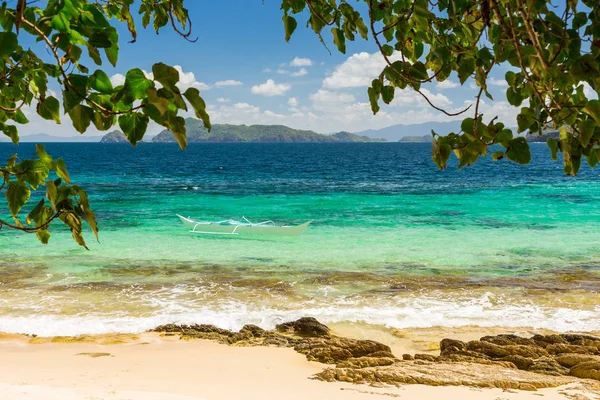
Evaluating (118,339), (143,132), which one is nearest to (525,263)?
(118,339)

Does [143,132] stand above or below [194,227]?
above

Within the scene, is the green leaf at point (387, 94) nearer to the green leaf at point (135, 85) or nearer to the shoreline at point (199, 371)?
the green leaf at point (135, 85)

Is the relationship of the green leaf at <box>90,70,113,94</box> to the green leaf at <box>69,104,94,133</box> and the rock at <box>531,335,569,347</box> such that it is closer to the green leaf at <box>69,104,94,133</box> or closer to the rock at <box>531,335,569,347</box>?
the green leaf at <box>69,104,94,133</box>

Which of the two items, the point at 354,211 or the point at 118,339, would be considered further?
the point at 354,211

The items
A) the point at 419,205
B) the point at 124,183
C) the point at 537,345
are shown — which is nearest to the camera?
the point at 537,345

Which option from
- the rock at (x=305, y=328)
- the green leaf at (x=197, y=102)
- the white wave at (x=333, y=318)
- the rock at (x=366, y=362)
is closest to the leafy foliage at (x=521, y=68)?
the green leaf at (x=197, y=102)

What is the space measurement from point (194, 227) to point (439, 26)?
1901 centimetres

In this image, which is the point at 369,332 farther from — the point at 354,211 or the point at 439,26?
the point at 354,211

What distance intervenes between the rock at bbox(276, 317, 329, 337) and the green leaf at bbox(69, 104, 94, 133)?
26.2ft

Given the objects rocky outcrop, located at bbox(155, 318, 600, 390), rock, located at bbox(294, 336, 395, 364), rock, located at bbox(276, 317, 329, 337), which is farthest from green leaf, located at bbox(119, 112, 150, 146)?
rock, located at bbox(276, 317, 329, 337)

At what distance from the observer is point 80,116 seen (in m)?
1.49

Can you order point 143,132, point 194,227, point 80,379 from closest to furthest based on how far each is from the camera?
point 143,132
point 80,379
point 194,227

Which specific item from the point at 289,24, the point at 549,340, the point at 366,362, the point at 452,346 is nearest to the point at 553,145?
the point at 289,24

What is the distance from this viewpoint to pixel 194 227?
2084cm
